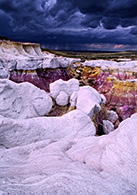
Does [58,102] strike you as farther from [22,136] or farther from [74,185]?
[74,185]

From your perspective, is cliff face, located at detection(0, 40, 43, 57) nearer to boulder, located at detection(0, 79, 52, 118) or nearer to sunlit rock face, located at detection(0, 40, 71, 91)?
sunlit rock face, located at detection(0, 40, 71, 91)

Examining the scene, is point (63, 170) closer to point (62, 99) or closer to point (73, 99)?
point (73, 99)

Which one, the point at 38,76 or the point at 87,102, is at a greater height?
the point at 38,76

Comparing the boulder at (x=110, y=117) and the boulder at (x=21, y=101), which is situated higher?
the boulder at (x=21, y=101)

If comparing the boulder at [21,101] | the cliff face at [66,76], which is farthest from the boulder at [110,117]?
the boulder at [21,101]

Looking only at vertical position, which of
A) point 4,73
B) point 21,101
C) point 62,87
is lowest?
point 21,101

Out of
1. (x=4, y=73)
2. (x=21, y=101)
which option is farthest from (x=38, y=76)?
(x=21, y=101)

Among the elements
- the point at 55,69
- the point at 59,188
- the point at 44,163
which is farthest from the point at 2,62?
the point at 59,188

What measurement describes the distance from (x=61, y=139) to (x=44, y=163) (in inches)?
70.5

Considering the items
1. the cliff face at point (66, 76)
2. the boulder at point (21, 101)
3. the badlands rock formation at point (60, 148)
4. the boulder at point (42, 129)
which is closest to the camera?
the badlands rock formation at point (60, 148)

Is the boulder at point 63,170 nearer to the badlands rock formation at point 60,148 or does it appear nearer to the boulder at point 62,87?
the badlands rock formation at point 60,148

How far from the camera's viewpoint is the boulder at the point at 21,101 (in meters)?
5.42

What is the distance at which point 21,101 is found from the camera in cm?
599

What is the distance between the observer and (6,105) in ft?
17.7
